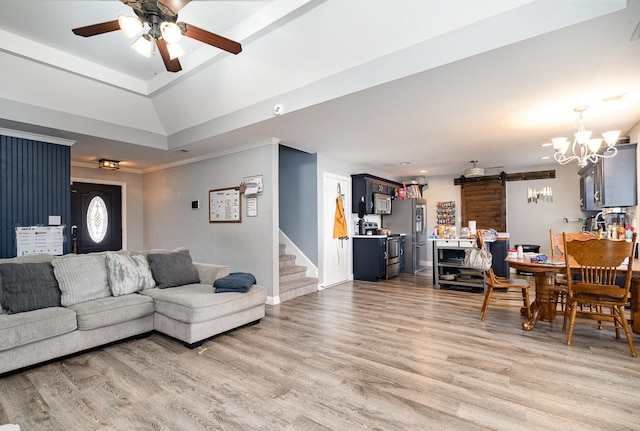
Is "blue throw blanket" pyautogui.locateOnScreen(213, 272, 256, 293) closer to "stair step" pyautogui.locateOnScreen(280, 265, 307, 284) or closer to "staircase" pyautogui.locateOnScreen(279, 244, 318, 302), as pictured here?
"staircase" pyautogui.locateOnScreen(279, 244, 318, 302)

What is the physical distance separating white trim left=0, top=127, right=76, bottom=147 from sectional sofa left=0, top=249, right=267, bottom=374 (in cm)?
209

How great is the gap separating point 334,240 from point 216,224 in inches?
86.9

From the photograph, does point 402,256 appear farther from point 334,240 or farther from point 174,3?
point 174,3

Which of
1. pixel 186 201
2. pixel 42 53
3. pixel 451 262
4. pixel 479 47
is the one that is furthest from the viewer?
pixel 186 201

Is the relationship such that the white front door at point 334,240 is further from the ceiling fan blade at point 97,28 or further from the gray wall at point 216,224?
the ceiling fan blade at point 97,28

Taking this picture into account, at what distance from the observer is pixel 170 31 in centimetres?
217

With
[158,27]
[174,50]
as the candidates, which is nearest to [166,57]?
[174,50]

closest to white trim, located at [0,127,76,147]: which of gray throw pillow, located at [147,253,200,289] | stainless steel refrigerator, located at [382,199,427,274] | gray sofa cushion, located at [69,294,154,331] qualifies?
gray throw pillow, located at [147,253,200,289]

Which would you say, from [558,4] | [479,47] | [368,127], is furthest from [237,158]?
[558,4]

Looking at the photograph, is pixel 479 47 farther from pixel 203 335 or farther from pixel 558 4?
pixel 203 335

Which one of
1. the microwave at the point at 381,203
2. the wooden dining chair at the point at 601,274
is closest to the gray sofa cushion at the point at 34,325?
the wooden dining chair at the point at 601,274

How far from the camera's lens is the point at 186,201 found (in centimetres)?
599

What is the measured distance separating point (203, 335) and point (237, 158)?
9.83 feet

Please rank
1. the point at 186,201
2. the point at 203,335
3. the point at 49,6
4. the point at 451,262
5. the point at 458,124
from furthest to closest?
the point at 186,201 → the point at 451,262 → the point at 458,124 → the point at 203,335 → the point at 49,6
